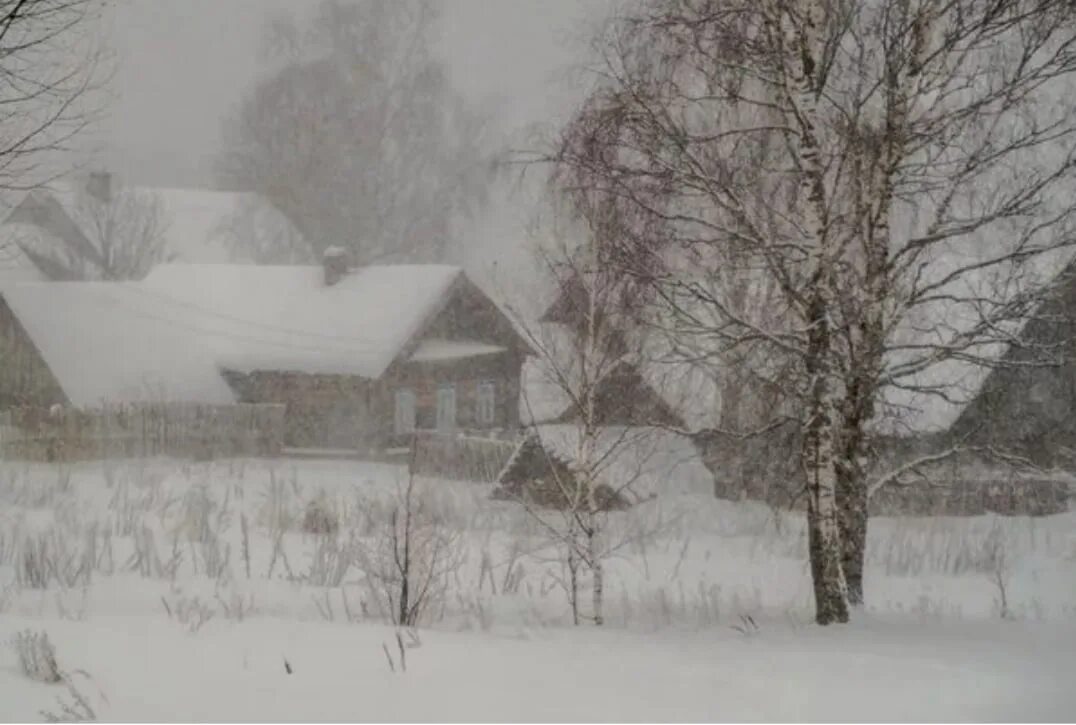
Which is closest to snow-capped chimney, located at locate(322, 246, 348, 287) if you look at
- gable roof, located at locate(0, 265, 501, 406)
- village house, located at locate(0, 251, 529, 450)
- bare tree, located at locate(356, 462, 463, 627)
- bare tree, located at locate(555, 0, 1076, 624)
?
village house, located at locate(0, 251, 529, 450)

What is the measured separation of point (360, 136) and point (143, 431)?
7.24 m

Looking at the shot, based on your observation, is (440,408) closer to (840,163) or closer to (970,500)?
(970,500)

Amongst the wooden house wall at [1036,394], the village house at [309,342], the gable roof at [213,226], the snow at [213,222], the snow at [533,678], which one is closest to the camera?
the snow at [533,678]

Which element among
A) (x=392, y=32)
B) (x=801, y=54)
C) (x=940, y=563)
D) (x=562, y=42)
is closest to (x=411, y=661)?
(x=801, y=54)

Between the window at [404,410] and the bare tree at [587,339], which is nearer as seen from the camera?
the bare tree at [587,339]

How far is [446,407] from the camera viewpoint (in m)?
21.5

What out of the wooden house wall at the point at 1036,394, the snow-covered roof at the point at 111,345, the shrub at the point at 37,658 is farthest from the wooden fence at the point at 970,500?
the snow-covered roof at the point at 111,345

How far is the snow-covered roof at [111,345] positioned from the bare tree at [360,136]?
146 inches

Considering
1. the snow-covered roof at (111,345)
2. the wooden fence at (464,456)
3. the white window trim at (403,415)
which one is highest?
the snow-covered roof at (111,345)

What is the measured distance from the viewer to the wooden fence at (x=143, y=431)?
17750 mm

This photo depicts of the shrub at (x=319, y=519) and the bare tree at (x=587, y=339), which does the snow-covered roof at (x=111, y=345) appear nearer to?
the shrub at (x=319, y=519)

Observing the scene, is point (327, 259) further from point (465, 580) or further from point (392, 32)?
point (465, 580)

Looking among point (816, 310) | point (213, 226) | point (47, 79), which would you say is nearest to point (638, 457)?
point (816, 310)

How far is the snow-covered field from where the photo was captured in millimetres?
4711
